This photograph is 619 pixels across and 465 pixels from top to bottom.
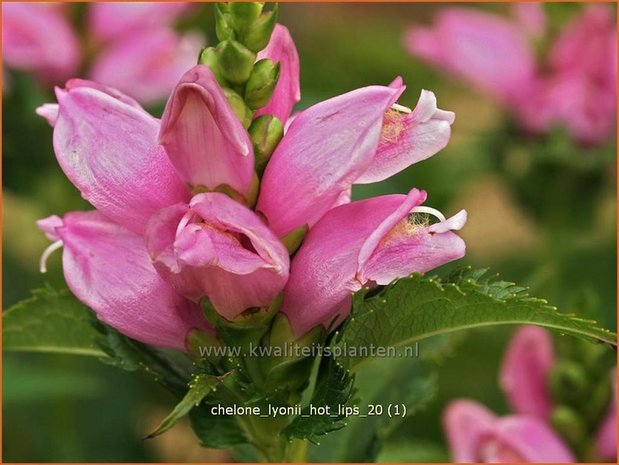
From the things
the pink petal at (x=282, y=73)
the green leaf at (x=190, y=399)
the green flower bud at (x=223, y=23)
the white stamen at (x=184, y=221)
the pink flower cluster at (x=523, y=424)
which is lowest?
the pink flower cluster at (x=523, y=424)

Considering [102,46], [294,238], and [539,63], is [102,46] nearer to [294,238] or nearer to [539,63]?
[539,63]

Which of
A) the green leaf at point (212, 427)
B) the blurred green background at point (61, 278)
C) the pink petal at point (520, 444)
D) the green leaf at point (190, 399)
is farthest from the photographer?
the blurred green background at point (61, 278)

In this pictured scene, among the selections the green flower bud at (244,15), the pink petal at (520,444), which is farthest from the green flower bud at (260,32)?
the pink petal at (520,444)

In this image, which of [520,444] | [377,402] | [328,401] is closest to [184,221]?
[328,401]

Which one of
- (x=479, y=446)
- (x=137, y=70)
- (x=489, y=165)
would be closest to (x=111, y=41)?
(x=137, y=70)

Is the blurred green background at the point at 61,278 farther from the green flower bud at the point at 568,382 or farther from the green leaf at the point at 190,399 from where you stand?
the green leaf at the point at 190,399

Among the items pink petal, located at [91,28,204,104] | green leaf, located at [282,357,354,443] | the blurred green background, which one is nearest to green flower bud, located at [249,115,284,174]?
green leaf, located at [282,357,354,443]
